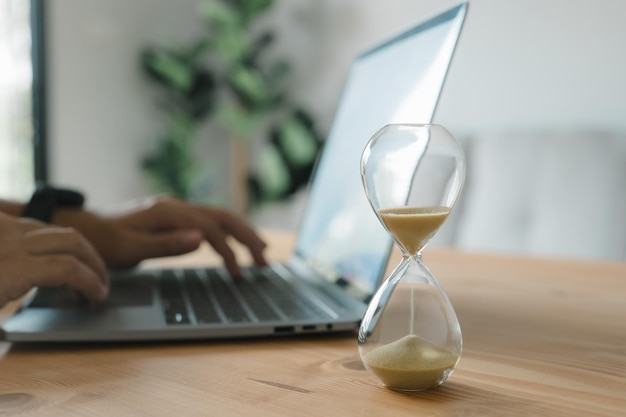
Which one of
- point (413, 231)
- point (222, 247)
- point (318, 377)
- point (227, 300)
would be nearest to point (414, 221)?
point (413, 231)

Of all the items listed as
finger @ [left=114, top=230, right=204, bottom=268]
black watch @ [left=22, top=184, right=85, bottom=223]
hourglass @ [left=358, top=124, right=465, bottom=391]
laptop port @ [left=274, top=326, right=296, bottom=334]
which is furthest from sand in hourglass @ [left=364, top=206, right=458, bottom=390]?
black watch @ [left=22, top=184, right=85, bottom=223]

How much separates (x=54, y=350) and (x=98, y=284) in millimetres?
123

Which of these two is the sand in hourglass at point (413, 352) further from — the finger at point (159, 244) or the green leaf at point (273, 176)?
the green leaf at point (273, 176)

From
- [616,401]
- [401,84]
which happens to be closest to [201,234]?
[401,84]

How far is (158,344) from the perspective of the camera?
64cm

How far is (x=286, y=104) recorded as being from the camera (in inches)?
146

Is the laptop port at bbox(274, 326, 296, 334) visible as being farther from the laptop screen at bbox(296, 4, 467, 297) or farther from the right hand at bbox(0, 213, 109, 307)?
the right hand at bbox(0, 213, 109, 307)

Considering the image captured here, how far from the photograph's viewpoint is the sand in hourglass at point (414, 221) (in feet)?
1.55

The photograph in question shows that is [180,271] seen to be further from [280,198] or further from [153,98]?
[153,98]

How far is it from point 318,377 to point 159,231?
593 mm

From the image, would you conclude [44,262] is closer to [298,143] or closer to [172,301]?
[172,301]

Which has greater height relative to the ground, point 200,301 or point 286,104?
point 286,104

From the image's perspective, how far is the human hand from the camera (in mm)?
1008

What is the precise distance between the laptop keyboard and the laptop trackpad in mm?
24
